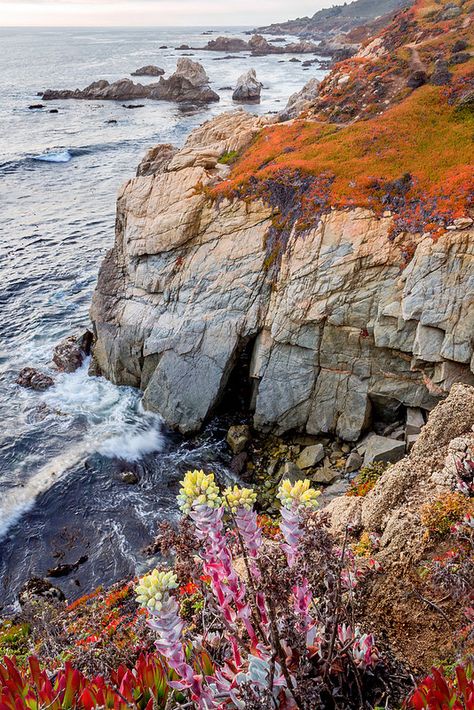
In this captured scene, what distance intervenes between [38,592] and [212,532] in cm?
1428

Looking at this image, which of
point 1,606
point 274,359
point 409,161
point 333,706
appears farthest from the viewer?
point 409,161

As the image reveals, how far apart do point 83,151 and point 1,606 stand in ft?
204

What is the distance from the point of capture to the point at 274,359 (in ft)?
67.4

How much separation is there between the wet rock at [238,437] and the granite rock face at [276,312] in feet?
2.30

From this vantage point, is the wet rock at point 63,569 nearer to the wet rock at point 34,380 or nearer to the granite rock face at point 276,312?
the granite rock face at point 276,312

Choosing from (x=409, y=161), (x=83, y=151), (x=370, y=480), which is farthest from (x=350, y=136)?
(x=83, y=151)

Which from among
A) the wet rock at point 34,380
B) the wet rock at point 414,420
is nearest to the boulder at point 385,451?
the wet rock at point 414,420

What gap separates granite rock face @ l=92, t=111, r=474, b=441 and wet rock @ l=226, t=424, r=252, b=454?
0.70 m

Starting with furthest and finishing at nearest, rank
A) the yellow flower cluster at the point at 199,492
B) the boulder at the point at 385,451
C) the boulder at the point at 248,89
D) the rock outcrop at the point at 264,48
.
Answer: the rock outcrop at the point at 264,48
the boulder at the point at 248,89
the boulder at the point at 385,451
the yellow flower cluster at the point at 199,492

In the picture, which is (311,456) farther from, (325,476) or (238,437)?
(238,437)

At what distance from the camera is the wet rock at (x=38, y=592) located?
600 inches

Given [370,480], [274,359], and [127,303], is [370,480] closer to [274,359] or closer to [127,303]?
[274,359]

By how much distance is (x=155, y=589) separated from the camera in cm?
373

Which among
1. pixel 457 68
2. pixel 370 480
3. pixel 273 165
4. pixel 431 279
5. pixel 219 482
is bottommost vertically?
pixel 219 482
